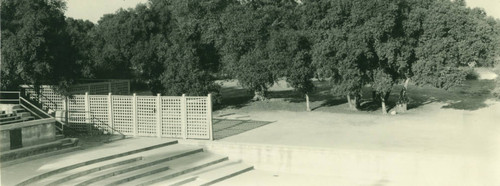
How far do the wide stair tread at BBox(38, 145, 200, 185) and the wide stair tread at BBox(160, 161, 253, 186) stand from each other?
1.29 m

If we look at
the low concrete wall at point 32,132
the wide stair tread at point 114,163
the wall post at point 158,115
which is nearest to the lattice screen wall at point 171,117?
the wall post at point 158,115

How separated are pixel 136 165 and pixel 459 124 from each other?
1212 cm

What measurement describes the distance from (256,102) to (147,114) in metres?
10.1

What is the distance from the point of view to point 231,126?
19.8 m

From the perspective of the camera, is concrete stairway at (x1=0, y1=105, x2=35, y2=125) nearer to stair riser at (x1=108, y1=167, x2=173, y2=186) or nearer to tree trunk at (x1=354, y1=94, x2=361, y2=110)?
stair riser at (x1=108, y1=167, x2=173, y2=186)

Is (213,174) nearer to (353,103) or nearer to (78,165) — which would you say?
(78,165)

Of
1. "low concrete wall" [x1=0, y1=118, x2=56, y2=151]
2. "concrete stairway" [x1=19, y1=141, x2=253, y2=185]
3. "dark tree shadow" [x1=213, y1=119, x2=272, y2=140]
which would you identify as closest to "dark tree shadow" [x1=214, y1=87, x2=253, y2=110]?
"dark tree shadow" [x1=213, y1=119, x2=272, y2=140]

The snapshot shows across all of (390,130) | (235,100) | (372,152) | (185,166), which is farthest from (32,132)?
(235,100)

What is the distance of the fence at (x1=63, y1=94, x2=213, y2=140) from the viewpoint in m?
16.9

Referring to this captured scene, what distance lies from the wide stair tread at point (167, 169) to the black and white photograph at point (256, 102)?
5 cm

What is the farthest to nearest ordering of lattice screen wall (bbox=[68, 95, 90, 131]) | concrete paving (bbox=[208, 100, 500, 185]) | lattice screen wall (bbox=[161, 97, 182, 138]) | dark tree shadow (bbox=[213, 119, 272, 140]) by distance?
lattice screen wall (bbox=[68, 95, 90, 131]) → dark tree shadow (bbox=[213, 119, 272, 140]) → lattice screen wall (bbox=[161, 97, 182, 138]) → concrete paving (bbox=[208, 100, 500, 185])

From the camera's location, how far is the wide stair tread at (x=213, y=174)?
13281mm

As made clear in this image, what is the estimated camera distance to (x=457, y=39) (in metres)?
20.9

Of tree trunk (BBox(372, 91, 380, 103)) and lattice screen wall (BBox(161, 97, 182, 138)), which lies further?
tree trunk (BBox(372, 91, 380, 103))
